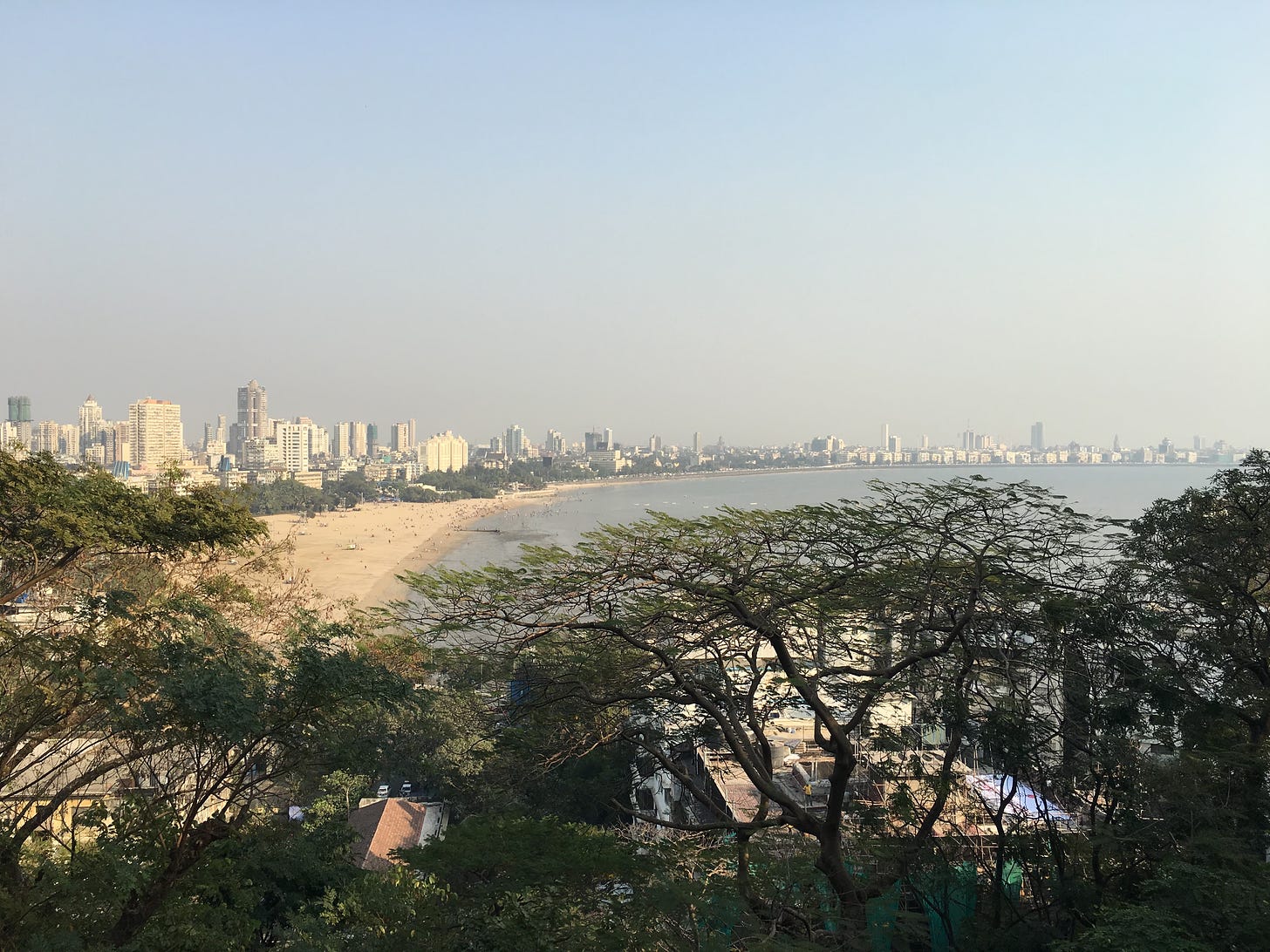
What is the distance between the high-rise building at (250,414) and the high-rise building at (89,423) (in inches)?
653

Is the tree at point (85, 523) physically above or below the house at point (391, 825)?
above

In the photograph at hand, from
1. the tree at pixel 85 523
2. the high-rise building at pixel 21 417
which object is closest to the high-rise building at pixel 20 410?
the high-rise building at pixel 21 417

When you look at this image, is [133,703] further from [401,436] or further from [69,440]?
[401,436]

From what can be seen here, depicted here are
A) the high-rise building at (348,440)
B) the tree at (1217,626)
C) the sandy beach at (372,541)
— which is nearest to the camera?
the tree at (1217,626)

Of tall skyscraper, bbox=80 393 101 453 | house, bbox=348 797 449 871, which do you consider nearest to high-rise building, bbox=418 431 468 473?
tall skyscraper, bbox=80 393 101 453

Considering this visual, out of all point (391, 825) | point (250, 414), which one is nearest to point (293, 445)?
point (250, 414)

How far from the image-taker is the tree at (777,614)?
4977 mm

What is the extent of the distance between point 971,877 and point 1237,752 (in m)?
1.64

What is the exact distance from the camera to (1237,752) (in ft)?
15.3

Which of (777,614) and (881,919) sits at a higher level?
(777,614)

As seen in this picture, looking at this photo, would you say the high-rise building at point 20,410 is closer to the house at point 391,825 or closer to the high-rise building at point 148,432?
the high-rise building at point 148,432

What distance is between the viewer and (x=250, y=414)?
382ft

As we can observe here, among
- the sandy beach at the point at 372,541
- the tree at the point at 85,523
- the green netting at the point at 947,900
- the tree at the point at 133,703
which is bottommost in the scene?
the sandy beach at the point at 372,541

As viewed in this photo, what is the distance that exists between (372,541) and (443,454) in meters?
69.7
